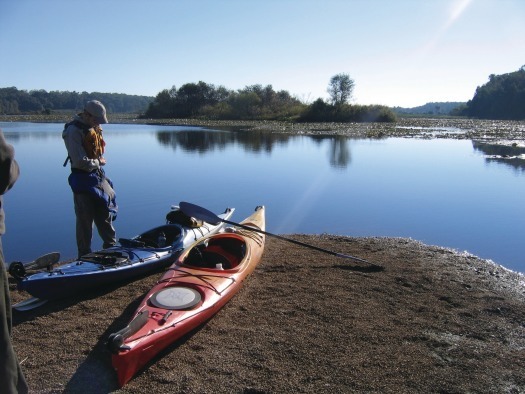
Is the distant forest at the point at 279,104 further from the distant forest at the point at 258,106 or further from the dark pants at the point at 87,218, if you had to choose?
the dark pants at the point at 87,218

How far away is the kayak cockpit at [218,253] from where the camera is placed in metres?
4.80

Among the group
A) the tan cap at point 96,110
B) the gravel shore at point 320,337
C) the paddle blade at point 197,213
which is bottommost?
the gravel shore at point 320,337

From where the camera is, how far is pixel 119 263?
4645 mm

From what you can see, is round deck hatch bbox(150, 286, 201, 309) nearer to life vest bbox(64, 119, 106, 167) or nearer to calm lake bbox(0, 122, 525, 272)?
life vest bbox(64, 119, 106, 167)

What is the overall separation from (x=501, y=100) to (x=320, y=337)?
8705cm

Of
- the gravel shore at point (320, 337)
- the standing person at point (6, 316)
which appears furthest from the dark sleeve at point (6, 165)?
the gravel shore at point (320, 337)

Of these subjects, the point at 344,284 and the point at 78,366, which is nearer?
the point at 78,366

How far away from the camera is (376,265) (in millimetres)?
5426

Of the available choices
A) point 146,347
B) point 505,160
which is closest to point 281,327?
point 146,347

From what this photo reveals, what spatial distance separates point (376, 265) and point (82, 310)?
3562mm

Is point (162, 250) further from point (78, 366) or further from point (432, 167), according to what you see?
point (432, 167)

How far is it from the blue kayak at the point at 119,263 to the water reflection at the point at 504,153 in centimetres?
1207

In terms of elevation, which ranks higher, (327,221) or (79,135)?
(79,135)

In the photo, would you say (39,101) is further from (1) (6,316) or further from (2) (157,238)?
(1) (6,316)
